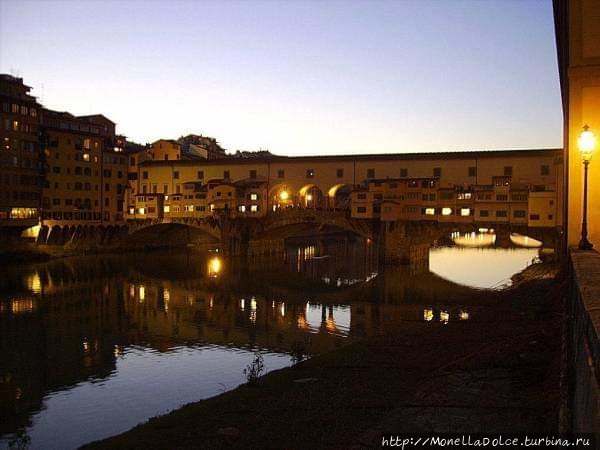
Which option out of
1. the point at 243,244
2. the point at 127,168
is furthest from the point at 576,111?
the point at 127,168

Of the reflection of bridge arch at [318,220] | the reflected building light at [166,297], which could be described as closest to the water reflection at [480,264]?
the reflection of bridge arch at [318,220]

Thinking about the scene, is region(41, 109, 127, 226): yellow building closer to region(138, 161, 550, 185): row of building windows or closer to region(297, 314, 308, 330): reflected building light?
region(138, 161, 550, 185): row of building windows

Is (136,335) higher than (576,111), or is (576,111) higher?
(576,111)

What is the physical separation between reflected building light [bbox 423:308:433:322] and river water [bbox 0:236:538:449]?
64mm

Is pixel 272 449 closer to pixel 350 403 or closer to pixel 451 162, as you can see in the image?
pixel 350 403

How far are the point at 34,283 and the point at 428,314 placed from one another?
29.3m

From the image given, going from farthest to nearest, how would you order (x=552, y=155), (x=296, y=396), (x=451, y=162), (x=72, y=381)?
(x=451, y=162)
(x=552, y=155)
(x=72, y=381)
(x=296, y=396)

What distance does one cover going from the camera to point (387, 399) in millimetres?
13375

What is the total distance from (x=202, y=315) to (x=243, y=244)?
105ft

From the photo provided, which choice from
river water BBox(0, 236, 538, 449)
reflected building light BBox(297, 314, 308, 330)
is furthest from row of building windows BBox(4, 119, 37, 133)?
reflected building light BBox(297, 314, 308, 330)

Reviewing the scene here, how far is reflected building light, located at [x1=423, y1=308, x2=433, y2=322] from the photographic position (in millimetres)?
27619

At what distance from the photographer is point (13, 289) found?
123 feet

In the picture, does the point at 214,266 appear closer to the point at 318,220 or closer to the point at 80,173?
the point at 318,220

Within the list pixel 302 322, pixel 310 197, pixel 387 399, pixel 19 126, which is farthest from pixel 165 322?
pixel 310 197
